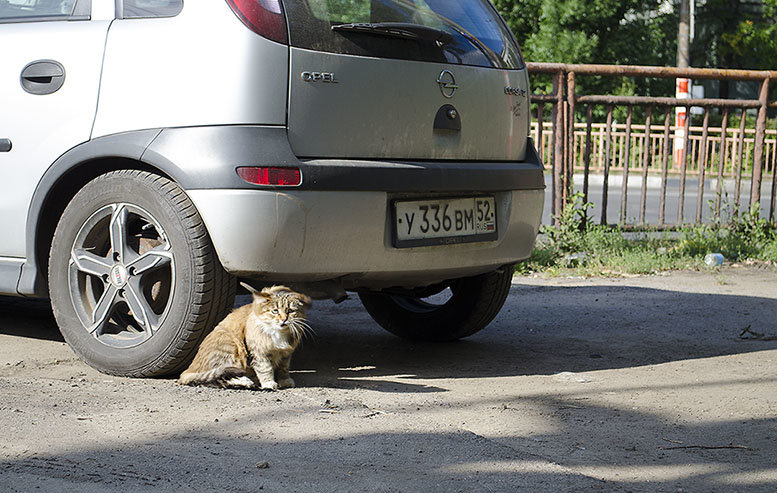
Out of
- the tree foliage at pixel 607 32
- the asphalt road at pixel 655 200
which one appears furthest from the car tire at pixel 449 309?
the tree foliage at pixel 607 32

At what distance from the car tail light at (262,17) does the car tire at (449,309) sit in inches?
65.3

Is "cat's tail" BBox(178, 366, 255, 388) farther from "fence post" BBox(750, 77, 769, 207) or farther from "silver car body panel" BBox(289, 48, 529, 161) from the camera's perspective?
"fence post" BBox(750, 77, 769, 207)

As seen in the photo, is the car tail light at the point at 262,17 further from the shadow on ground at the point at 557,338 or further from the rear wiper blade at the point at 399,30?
the shadow on ground at the point at 557,338

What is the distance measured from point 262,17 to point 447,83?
0.87 m

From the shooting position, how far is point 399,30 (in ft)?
13.1

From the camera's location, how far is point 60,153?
13.0 ft

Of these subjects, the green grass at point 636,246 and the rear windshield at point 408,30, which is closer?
the rear windshield at point 408,30

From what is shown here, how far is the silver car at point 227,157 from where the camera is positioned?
143 inches

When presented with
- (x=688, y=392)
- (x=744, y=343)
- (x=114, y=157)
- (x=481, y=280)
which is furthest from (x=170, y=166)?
(x=744, y=343)

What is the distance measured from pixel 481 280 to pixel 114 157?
74.9 inches

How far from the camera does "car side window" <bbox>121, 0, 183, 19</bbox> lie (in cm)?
379

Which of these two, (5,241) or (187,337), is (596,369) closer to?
(187,337)

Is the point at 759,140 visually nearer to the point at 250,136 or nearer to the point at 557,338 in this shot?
the point at 557,338

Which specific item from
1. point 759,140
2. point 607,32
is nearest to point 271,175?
point 759,140
